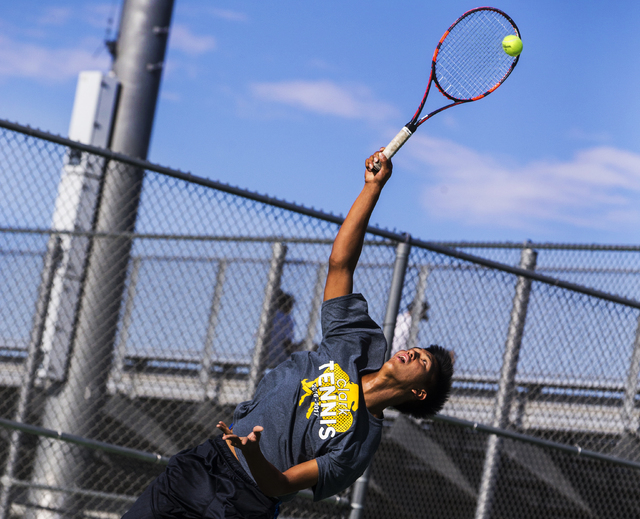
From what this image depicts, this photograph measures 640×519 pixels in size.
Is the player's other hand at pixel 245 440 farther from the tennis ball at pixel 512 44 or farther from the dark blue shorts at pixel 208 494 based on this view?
the tennis ball at pixel 512 44

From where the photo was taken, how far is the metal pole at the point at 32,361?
638 centimetres

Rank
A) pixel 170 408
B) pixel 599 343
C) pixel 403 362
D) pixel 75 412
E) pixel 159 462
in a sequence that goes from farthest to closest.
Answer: pixel 170 408, pixel 599 343, pixel 75 412, pixel 159 462, pixel 403 362

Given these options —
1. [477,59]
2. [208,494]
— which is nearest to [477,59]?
[477,59]

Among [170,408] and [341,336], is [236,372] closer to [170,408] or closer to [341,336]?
[170,408]

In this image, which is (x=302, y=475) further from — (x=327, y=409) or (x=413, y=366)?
(x=413, y=366)

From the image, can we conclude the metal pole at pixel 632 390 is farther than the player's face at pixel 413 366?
Yes

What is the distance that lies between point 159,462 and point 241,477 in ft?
5.97

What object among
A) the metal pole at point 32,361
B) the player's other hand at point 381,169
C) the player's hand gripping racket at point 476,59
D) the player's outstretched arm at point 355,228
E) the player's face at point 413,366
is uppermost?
the player's hand gripping racket at point 476,59

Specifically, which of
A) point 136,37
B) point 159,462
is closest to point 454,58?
point 159,462

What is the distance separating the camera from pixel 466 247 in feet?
25.9

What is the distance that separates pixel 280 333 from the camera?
21.6 feet

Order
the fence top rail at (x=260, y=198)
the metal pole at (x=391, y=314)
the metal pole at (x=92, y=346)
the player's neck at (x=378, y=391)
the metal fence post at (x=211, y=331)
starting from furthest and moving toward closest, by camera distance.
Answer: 1. the metal fence post at (x=211, y=331)
2. the metal pole at (x=92, y=346)
3. the metal pole at (x=391, y=314)
4. the fence top rail at (x=260, y=198)
5. the player's neck at (x=378, y=391)

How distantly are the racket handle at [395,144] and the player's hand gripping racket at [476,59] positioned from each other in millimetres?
772

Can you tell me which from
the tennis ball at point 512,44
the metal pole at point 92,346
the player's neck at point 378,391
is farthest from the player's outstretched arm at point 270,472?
the metal pole at point 92,346
